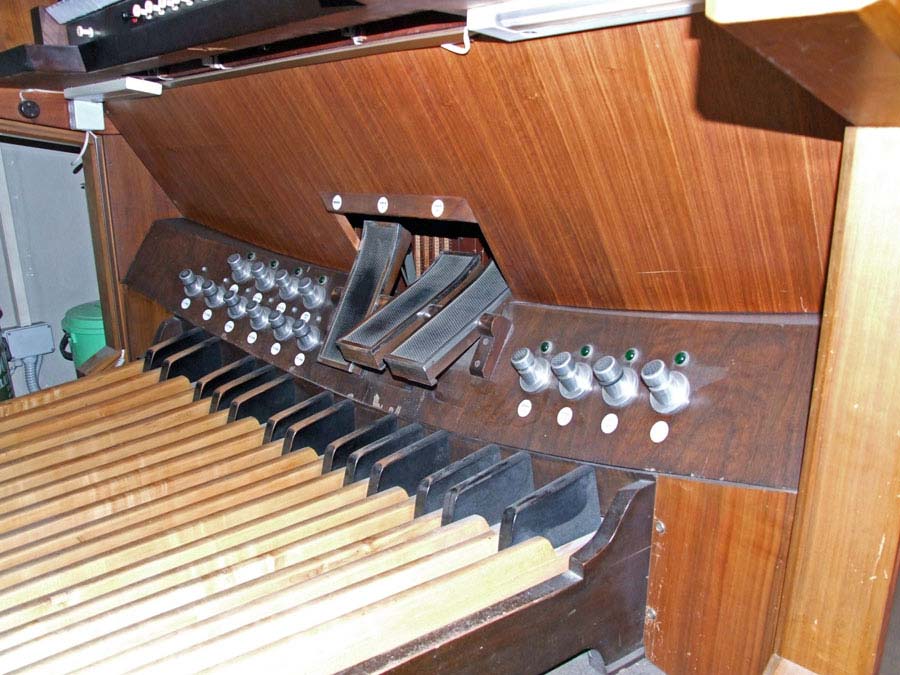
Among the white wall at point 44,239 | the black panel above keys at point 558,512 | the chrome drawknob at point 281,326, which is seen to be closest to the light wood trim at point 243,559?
the black panel above keys at point 558,512

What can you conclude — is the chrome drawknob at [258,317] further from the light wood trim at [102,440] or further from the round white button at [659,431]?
the round white button at [659,431]

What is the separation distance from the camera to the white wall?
3998 millimetres

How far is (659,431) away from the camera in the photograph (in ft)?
4.58

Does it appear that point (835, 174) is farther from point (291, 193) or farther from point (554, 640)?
point (291, 193)

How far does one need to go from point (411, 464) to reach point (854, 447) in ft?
3.01

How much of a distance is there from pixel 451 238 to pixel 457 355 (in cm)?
59

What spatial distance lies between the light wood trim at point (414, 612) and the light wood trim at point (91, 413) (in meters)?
1.23

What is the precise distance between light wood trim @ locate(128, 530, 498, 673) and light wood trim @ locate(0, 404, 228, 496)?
0.77 m

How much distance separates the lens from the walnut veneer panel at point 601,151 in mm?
1136

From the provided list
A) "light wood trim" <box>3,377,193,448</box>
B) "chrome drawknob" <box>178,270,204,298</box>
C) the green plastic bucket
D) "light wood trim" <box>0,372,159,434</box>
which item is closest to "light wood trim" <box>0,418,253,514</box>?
"light wood trim" <box>3,377,193,448</box>

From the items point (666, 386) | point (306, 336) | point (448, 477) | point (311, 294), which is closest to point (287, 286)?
point (311, 294)

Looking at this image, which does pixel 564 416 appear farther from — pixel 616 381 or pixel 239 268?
pixel 239 268

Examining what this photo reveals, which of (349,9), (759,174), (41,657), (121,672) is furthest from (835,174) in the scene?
(41,657)

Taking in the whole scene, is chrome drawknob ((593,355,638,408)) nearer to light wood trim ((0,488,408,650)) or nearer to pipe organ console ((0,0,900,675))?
pipe organ console ((0,0,900,675))
